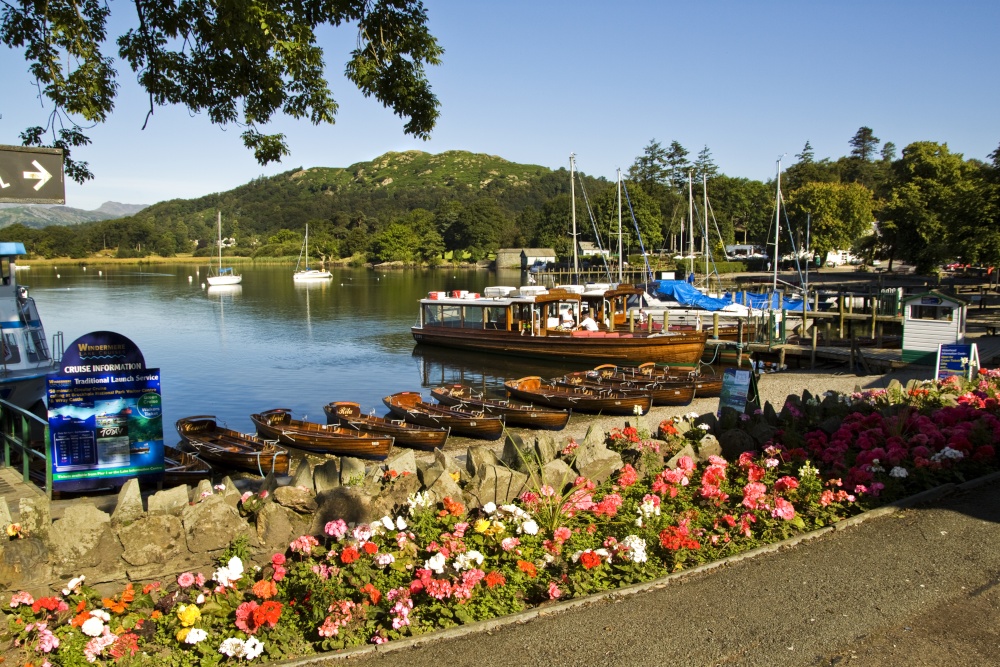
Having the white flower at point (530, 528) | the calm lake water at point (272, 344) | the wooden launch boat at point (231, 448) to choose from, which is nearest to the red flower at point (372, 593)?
the white flower at point (530, 528)

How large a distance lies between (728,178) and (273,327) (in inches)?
3405

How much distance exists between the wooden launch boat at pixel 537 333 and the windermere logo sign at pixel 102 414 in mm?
24715

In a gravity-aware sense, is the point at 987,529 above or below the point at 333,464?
below

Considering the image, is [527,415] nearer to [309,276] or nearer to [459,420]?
[459,420]

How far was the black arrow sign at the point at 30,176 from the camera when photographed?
5.70 metres

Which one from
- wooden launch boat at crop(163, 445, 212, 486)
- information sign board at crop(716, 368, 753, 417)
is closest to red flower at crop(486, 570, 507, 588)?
information sign board at crop(716, 368, 753, 417)

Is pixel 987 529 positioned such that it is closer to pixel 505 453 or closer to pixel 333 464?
pixel 505 453

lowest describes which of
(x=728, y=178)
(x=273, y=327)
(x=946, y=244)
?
(x=273, y=327)

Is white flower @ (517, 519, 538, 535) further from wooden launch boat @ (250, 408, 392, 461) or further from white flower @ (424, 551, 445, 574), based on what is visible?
wooden launch boat @ (250, 408, 392, 461)

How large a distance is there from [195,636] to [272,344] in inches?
1675

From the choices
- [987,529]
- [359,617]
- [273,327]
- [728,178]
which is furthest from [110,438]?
[728,178]

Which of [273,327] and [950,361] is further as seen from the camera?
[273,327]

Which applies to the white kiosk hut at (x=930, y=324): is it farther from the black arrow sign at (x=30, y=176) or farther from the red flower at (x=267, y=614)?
the black arrow sign at (x=30, y=176)

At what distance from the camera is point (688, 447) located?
9.91 meters
